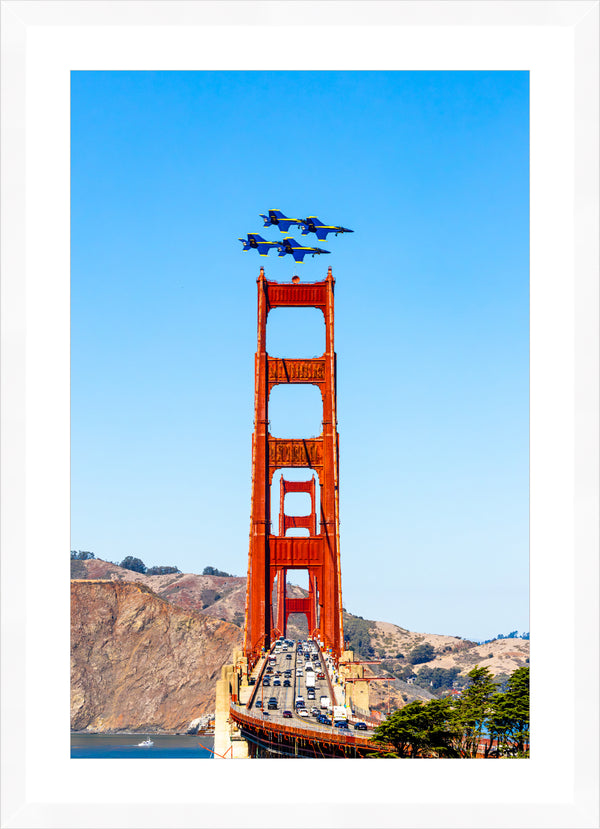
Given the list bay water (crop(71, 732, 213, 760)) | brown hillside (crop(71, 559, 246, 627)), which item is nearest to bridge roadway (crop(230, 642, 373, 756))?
bay water (crop(71, 732, 213, 760))

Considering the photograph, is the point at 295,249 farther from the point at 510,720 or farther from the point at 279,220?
the point at 510,720

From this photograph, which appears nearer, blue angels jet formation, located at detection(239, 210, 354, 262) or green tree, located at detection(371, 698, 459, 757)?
green tree, located at detection(371, 698, 459, 757)

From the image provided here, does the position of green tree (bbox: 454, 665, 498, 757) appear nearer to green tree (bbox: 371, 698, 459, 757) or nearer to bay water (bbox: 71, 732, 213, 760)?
green tree (bbox: 371, 698, 459, 757)

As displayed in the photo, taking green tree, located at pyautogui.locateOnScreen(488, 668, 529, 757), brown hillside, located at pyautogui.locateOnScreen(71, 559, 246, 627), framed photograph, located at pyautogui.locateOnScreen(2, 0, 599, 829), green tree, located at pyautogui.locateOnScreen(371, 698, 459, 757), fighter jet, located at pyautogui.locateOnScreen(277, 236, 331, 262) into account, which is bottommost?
brown hillside, located at pyautogui.locateOnScreen(71, 559, 246, 627)

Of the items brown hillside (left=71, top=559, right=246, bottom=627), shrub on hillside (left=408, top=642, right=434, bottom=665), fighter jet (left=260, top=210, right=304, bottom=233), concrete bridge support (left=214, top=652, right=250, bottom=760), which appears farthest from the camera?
brown hillside (left=71, top=559, right=246, bottom=627)
